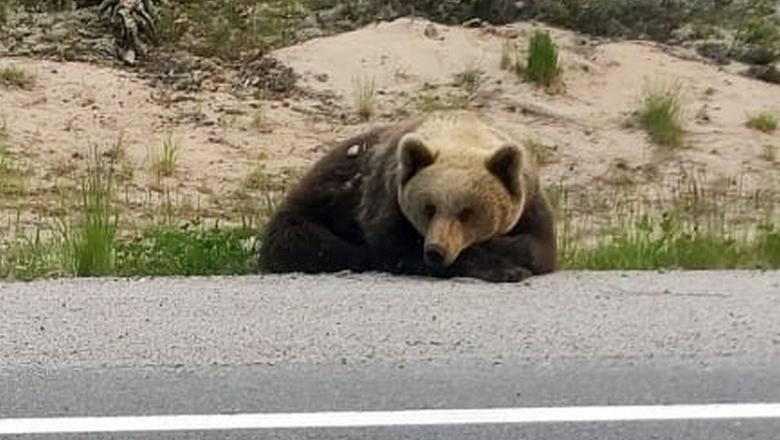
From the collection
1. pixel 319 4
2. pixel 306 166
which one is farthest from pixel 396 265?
pixel 319 4

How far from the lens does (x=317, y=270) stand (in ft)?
29.0

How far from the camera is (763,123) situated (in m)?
15.8

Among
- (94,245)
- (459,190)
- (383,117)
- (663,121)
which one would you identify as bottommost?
(383,117)

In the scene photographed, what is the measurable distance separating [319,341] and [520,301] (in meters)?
1.26

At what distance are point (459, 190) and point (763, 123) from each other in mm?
8044

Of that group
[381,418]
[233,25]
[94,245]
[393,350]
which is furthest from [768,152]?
[381,418]

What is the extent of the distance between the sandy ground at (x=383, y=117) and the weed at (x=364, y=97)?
68mm

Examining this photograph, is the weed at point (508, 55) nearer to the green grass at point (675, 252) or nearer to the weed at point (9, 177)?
the weed at point (9, 177)

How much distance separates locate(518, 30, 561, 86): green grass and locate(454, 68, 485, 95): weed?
43 cm

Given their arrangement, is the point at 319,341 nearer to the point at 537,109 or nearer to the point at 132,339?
the point at 132,339

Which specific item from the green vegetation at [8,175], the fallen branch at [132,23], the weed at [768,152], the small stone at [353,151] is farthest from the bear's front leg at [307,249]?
the fallen branch at [132,23]

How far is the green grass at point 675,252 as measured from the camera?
910 cm

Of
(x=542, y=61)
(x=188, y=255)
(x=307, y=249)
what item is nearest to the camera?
(x=307, y=249)

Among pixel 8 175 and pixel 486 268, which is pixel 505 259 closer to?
pixel 486 268
